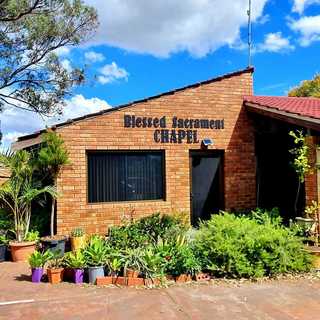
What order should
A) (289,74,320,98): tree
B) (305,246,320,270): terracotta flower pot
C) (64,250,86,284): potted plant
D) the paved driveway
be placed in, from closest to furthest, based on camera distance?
1. the paved driveway
2. (64,250,86,284): potted plant
3. (305,246,320,270): terracotta flower pot
4. (289,74,320,98): tree

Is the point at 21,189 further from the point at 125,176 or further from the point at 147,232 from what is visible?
the point at 147,232

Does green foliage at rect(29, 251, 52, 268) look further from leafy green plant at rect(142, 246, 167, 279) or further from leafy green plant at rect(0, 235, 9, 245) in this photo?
leafy green plant at rect(0, 235, 9, 245)

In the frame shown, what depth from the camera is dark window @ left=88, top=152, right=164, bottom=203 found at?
11500 millimetres

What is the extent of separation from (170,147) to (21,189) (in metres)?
4.05

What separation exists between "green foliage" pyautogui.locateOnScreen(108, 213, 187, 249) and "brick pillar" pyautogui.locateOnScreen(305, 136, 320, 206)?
10.3 ft

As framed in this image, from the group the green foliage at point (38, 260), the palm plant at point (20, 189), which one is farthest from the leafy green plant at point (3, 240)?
the green foliage at point (38, 260)

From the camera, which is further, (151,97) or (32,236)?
(151,97)

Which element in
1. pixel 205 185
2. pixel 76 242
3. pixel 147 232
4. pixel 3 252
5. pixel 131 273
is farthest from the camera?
pixel 205 185

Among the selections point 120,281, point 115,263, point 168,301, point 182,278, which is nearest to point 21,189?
point 115,263

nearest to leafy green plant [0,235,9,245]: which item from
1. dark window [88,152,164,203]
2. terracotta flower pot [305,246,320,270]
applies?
dark window [88,152,164,203]

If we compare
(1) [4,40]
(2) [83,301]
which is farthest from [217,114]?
(1) [4,40]

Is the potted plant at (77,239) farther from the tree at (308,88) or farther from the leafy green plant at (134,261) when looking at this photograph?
the tree at (308,88)

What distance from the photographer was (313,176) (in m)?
10.6

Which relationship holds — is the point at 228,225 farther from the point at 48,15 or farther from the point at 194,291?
the point at 48,15
